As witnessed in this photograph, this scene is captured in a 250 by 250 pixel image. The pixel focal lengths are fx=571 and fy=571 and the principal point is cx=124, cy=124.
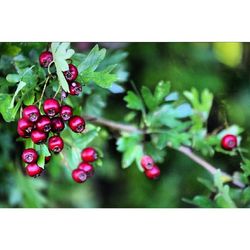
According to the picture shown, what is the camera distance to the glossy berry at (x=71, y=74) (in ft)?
4.62

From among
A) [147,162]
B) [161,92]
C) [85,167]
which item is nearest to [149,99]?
[161,92]

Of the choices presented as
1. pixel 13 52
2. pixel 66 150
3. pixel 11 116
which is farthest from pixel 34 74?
pixel 66 150

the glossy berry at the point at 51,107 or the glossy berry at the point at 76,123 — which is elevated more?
the glossy berry at the point at 51,107

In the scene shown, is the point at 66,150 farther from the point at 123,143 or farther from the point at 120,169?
the point at 120,169

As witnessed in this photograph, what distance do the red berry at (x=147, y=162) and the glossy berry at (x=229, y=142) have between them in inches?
10.0

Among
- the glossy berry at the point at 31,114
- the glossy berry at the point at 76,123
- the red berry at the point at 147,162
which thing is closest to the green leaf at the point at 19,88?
the glossy berry at the point at 31,114

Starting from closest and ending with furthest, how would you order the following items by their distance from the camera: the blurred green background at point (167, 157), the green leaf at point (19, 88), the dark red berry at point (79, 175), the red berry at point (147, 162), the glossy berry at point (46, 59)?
the green leaf at point (19, 88) → the glossy berry at point (46, 59) → the dark red berry at point (79, 175) → the red berry at point (147, 162) → the blurred green background at point (167, 157)

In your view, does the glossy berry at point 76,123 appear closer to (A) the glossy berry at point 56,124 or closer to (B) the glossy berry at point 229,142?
(A) the glossy berry at point 56,124

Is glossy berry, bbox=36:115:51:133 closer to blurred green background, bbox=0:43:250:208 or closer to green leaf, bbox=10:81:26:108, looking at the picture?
green leaf, bbox=10:81:26:108

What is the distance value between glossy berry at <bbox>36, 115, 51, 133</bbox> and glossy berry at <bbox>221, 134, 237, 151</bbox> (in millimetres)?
709

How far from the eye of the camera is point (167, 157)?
233 cm

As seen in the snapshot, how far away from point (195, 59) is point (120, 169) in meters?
0.57

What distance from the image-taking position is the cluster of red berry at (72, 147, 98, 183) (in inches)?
65.5

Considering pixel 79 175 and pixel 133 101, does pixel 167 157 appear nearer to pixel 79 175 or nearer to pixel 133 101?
pixel 133 101
